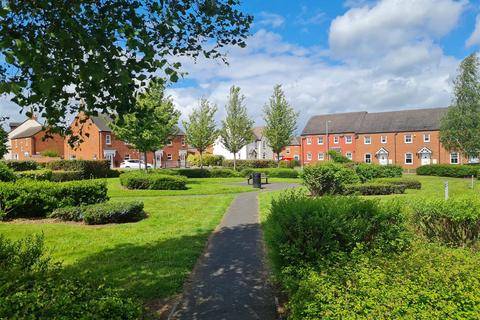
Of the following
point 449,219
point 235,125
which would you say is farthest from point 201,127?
point 449,219

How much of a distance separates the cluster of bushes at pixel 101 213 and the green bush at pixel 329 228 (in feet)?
23.4

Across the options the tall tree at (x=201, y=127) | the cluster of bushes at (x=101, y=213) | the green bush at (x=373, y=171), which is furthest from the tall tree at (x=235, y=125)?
→ the cluster of bushes at (x=101, y=213)

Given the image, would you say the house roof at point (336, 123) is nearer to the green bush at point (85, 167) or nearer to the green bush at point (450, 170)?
the green bush at point (450, 170)

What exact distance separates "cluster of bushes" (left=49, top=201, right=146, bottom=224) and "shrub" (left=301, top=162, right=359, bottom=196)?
918 centimetres

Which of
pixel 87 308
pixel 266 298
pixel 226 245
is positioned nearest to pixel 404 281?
pixel 266 298

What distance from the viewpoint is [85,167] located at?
33.1 metres

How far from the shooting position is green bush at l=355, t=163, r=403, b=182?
85.4 feet

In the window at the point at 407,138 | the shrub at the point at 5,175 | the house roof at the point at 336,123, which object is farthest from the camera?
the house roof at the point at 336,123

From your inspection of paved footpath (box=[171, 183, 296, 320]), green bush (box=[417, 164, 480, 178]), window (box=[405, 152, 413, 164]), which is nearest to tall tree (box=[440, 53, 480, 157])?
green bush (box=[417, 164, 480, 178])

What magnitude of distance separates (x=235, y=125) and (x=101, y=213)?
34884 millimetres

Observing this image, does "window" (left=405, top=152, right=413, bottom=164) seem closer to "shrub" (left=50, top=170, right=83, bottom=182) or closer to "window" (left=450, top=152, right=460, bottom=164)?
"window" (left=450, top=152, right=460, bottom=164)

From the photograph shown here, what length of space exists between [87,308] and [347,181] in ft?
60.4

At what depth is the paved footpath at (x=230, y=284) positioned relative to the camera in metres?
5.24

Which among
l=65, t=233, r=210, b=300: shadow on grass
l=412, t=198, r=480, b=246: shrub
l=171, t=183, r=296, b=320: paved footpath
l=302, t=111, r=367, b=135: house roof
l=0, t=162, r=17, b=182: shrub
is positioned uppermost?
l=302, t=111, r=367, b=135: house roof
